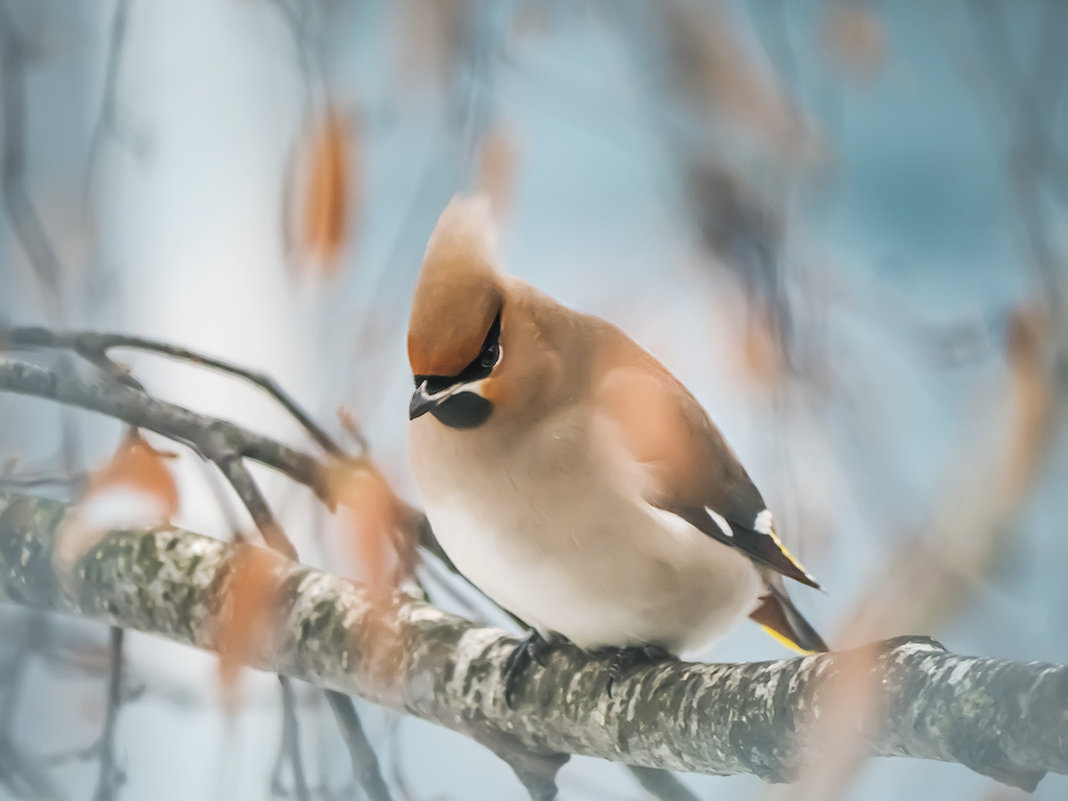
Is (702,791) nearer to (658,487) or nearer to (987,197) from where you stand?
(658,487)

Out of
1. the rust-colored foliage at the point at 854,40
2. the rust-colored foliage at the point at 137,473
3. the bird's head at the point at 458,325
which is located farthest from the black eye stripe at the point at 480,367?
the rust-colored foliage at the point at 137,473

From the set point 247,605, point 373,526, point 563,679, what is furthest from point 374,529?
point 563,679

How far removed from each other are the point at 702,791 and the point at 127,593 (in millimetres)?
592

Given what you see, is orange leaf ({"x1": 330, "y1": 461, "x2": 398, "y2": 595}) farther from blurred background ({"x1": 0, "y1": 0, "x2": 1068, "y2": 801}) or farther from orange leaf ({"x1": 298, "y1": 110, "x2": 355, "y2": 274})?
orange leaf ({"x1": 298, "y1": 110, "x2": 355, "y2": 274})

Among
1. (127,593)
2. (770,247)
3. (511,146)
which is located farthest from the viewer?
(127,593)

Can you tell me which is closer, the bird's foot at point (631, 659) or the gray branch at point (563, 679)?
the gray branch at point (563, 679)

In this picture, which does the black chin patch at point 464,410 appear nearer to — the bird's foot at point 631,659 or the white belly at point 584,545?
the white belly at point 584,545

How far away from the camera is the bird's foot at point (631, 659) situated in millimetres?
939

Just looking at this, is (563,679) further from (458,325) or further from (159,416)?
(159,416)

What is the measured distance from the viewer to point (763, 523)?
2.96ft

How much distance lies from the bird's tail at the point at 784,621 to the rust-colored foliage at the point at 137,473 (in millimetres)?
620

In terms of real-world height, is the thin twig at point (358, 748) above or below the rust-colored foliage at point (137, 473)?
below

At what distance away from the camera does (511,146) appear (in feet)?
3.35

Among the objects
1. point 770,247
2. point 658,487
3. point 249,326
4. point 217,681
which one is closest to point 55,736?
point 217,681
